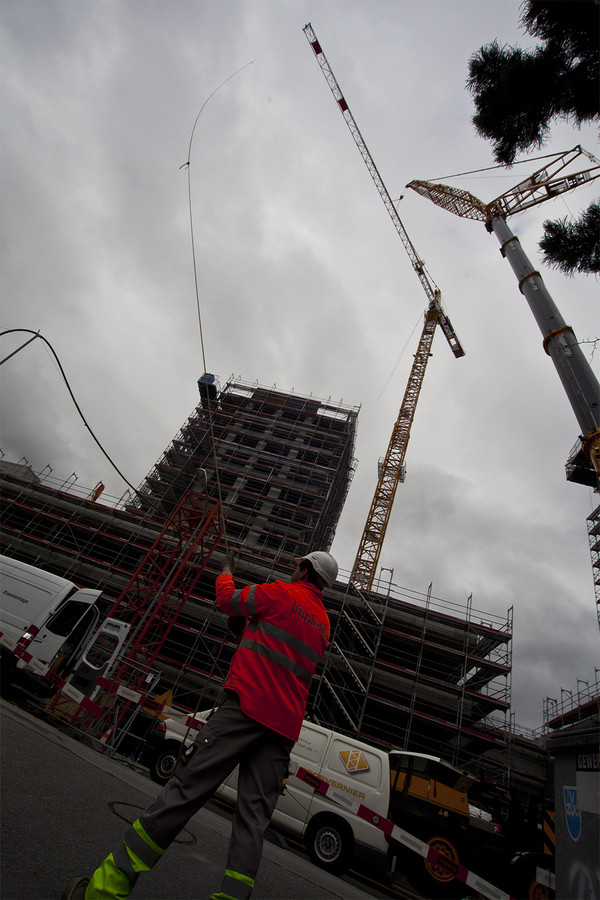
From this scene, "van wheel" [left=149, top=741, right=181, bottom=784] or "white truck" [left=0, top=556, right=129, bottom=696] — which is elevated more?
"white truck" [left=0, top=556, right=129, bottom=696]

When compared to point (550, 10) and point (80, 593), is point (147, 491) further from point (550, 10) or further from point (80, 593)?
point (550, 10)

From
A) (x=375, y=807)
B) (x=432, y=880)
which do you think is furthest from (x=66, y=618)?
(x=432, y=880)

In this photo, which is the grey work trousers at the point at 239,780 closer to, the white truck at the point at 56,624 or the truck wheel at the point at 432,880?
the truck wheel at the point at 432,880

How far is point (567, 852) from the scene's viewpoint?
3418 millimetres

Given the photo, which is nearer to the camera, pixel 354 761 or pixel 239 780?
pixel 239 780

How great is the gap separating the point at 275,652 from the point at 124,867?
0.89 m

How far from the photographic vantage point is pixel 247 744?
180cm

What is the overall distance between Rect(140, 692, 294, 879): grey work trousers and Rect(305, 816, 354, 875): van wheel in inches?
176

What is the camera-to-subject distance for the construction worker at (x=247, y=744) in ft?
4.82

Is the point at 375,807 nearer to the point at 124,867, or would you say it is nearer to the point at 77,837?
the point at 77,837

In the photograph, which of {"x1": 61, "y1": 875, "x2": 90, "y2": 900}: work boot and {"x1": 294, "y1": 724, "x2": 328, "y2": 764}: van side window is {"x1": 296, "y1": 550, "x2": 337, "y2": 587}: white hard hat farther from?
{"x1": 294, "y1": 724, "x2": 328, "y2": 764}: van side window

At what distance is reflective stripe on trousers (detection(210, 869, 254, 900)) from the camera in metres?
1.44

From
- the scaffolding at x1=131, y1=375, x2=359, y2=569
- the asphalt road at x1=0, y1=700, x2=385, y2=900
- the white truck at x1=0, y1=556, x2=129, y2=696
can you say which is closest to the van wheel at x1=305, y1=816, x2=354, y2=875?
the asphalt road at x1=0, y1=700, x2=385, y2=900

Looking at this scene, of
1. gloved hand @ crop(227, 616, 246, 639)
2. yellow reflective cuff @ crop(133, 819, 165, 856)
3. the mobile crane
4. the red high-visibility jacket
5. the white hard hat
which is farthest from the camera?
the mobile crane
